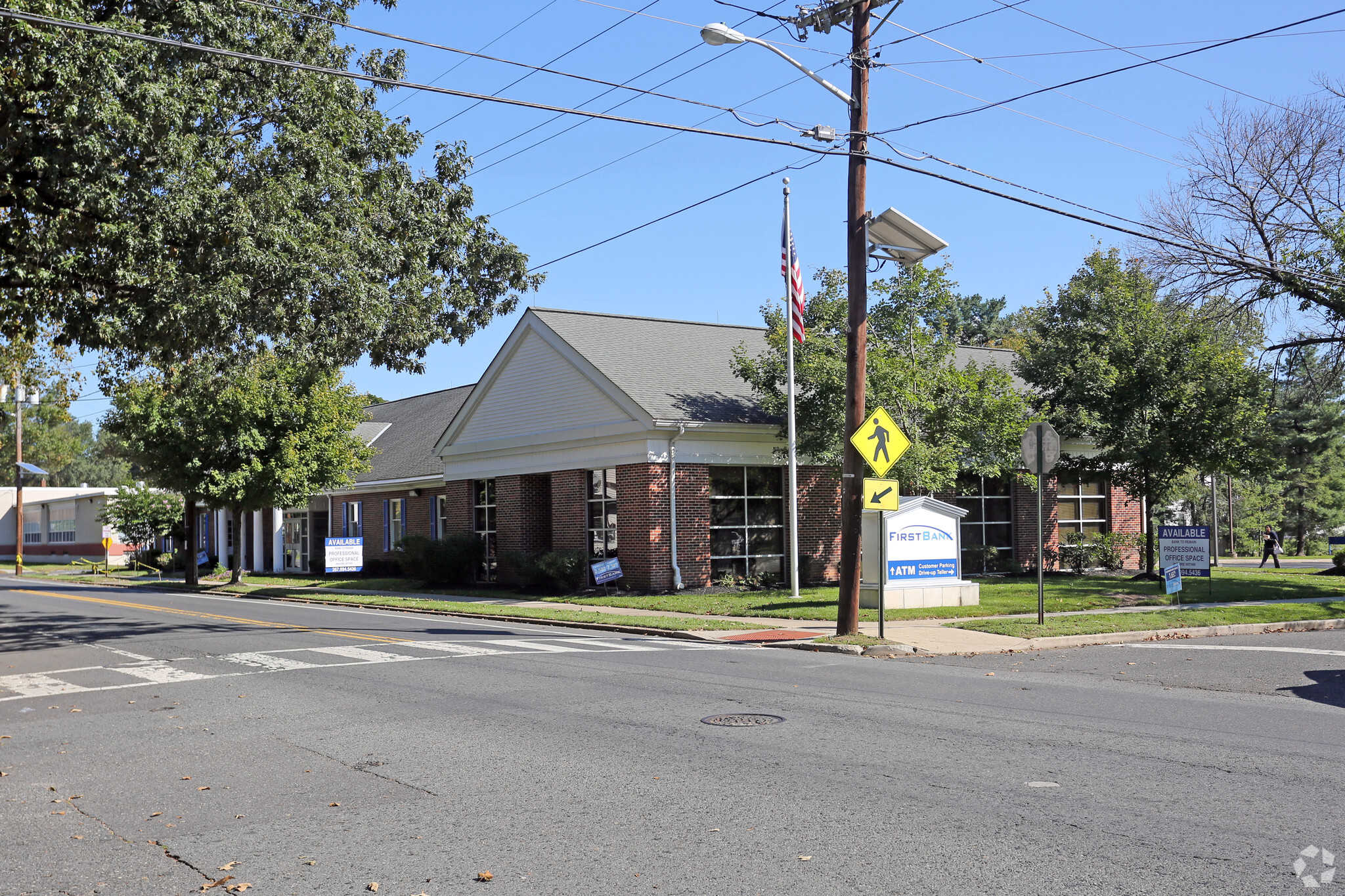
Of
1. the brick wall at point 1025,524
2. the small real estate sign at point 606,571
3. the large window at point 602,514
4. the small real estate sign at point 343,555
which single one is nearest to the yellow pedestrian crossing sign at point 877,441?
the small real estate sign at point 606,571

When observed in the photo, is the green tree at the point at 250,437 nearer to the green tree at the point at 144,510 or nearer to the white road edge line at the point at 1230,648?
the green tree at the point at 144,510

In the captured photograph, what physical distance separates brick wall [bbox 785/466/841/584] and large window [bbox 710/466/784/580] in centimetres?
41

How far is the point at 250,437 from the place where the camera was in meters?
33.8

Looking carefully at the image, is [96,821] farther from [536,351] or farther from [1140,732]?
[536,351]

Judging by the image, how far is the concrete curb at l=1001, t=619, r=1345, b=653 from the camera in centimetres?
1603

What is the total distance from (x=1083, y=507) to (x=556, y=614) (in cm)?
1812

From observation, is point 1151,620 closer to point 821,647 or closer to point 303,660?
point 821,647

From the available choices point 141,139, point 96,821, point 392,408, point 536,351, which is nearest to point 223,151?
point 141,139

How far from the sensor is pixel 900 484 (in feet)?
81.3

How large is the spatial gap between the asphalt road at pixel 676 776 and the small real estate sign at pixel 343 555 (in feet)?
59.9

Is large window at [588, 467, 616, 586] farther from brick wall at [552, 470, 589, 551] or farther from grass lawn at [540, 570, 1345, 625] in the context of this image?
grass lawn at [540, 570, 1345, 625]

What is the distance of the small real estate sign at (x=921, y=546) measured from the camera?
2067 centimetres

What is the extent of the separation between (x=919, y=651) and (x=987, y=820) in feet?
30.2

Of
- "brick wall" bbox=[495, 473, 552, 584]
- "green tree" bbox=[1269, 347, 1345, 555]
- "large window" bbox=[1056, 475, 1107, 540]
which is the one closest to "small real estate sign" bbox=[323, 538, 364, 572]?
"brick wall" bbox=[495, 473, 552, 584]
